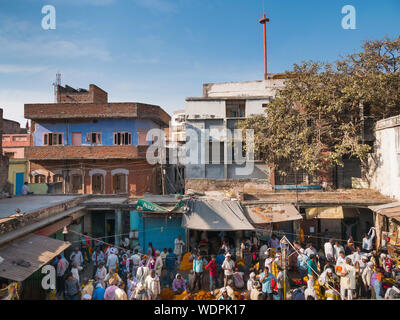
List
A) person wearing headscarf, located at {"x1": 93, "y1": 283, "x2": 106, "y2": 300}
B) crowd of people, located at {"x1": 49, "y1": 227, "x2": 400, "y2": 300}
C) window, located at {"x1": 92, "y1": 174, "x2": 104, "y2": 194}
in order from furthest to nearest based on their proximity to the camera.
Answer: window, located at {"x1": 92, "y1": 174, "x2": 104, "y2": 194} < crowd of people, located at {"x1": 49, "y1": 227, "x2": 400, "y2": 300} < person wearing headscarf, located at {"x1": 93, "y1": 283, "x2": 106, "y2": 300}

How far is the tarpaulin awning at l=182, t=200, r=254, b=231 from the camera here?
1203cm

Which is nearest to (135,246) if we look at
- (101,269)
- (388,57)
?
(101,269)

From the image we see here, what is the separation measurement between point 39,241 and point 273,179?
13991 millimetres

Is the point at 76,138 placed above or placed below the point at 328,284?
above

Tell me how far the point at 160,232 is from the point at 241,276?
16.7 feet

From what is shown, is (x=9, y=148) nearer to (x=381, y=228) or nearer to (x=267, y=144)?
(x=267, y=144)

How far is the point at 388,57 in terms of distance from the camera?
620 inches

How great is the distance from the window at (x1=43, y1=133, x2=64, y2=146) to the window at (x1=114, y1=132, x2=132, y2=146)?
4.59 metres


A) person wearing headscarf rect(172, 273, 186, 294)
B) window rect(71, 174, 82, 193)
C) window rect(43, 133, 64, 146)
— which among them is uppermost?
window rect(43, 133, 64, 146)

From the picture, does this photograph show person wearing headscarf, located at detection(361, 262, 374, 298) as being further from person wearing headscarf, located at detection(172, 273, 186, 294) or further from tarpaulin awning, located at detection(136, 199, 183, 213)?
tarpaulin awning, located at detection(136, 199, 183, 213)

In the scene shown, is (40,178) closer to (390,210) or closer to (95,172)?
(95,172)

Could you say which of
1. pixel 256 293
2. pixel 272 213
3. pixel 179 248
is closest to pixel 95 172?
pixel 179 248

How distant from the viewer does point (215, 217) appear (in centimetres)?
1264

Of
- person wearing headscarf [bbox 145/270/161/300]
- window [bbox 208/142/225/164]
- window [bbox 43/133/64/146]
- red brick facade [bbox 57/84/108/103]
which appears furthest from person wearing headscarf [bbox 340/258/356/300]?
red brick facade [bbox 57/84/108/103]
